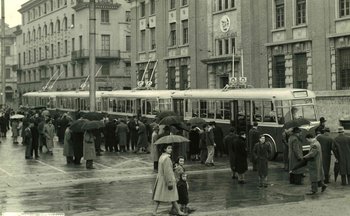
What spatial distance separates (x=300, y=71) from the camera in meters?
33.9

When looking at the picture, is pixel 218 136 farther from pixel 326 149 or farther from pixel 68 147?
pixel 326 149

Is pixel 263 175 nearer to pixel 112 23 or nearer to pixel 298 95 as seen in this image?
pixel 298 95

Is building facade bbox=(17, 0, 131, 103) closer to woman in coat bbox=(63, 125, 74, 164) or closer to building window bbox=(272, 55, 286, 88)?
building window bbox=(272, 55, 286, 88)

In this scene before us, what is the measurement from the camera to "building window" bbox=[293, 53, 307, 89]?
1324 inches

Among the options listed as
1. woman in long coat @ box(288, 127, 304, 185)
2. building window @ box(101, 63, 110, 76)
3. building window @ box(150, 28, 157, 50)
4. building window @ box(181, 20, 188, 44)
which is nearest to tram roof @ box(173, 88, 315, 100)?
woman in long coat @ box(288, 127, 304, 185)

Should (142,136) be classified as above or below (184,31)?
below

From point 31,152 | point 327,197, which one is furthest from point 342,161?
point 31,152

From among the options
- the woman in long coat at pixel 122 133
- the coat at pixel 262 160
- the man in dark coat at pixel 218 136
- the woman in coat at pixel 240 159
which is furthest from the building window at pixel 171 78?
the coat at pixel 262 160

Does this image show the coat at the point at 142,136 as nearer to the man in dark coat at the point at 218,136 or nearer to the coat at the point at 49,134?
the man in dark coat at the point at 218,136

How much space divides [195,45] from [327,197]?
29.8m

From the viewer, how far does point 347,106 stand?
30438 mm

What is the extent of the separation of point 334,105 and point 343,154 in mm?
15673

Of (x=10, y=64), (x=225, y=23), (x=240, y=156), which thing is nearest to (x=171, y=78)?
(x=225, y=23)

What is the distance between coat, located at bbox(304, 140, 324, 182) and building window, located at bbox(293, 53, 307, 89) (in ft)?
63.2
